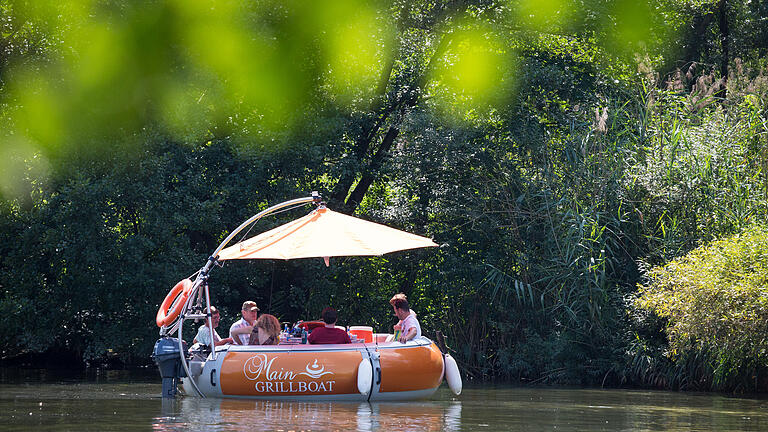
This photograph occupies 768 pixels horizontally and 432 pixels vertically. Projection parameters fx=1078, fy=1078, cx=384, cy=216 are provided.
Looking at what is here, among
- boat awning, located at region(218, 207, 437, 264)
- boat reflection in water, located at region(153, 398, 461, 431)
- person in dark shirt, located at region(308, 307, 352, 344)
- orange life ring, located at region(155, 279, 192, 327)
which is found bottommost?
boat reflection in water, located at region(153, 398, 461, 431)

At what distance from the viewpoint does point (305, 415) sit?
12.7m

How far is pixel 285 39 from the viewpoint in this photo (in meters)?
22.7

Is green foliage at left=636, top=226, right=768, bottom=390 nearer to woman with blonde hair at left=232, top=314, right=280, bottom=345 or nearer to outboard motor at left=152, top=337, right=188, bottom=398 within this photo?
woman with blonde hair at left=232, top=314, right=280, bottom=345

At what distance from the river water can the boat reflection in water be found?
0.01 metres

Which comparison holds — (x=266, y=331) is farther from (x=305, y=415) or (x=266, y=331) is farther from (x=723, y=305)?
(x=723, y=305)

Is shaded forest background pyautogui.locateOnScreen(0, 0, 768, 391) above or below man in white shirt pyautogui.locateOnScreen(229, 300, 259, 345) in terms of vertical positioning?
above

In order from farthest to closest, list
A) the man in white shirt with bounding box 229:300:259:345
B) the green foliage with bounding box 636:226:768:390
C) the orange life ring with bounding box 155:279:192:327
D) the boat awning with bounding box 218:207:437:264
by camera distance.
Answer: the green foliage with bounding box 636:226:768:390, the man in white shirt with bounding box 229:300:259:345, the orange life ring with bounding box 155:279:192:327, the boat awning with bounding box 218:207:437:264

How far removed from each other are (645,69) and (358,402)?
9.33m

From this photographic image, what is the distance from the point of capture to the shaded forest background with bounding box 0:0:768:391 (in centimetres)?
1964

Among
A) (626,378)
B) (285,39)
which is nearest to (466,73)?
(285,39)

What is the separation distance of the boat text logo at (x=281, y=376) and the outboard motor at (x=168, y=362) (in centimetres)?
105

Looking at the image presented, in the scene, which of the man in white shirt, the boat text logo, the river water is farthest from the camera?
the man in white shirt

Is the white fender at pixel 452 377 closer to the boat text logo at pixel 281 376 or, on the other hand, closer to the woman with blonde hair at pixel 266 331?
the boat text logo at pixel 281 376

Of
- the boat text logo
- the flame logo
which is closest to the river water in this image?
the boat text logo
